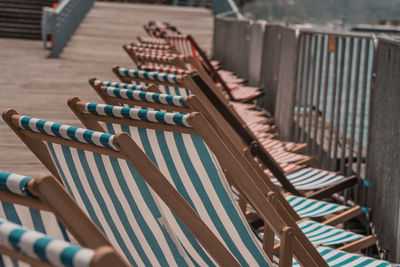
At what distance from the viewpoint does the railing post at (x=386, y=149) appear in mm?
4469

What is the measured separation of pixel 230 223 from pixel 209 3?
27506 millimetres

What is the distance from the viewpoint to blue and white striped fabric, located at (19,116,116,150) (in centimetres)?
230

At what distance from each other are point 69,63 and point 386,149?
10.6 meters

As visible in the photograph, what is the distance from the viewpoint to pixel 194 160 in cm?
284

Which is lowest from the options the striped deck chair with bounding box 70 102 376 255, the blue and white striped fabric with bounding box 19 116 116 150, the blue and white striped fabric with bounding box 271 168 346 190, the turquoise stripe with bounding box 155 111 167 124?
the blue and white striped fabric with bounding box 271 168 346 190

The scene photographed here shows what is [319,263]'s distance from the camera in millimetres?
3072

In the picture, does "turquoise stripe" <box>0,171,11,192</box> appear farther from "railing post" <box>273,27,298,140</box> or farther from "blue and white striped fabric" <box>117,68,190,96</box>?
"railing post" <box>273,27,298,140</box>

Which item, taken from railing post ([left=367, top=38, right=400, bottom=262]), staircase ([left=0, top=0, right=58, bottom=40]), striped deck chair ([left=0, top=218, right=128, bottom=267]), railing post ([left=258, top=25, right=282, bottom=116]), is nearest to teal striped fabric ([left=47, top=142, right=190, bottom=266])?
striped deck chair ([left=0, top=218, right=128, bottom=267])

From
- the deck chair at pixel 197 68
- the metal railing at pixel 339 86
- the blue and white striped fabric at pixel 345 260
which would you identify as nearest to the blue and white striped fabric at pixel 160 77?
the deck chair at pixel 197 68

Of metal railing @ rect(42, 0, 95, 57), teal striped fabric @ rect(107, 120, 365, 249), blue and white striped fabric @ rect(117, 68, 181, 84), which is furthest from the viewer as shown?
metal railing @ rect(42, 0, 95, 57)

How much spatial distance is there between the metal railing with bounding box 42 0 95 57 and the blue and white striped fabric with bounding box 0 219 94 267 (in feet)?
48.7

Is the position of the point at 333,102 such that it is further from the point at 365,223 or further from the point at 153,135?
the point at 153,135

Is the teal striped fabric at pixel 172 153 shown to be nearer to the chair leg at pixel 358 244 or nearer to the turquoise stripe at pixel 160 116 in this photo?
the turquoise stripe at pixel 160 116

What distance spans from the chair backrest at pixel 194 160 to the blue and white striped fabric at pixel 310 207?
1448mm
